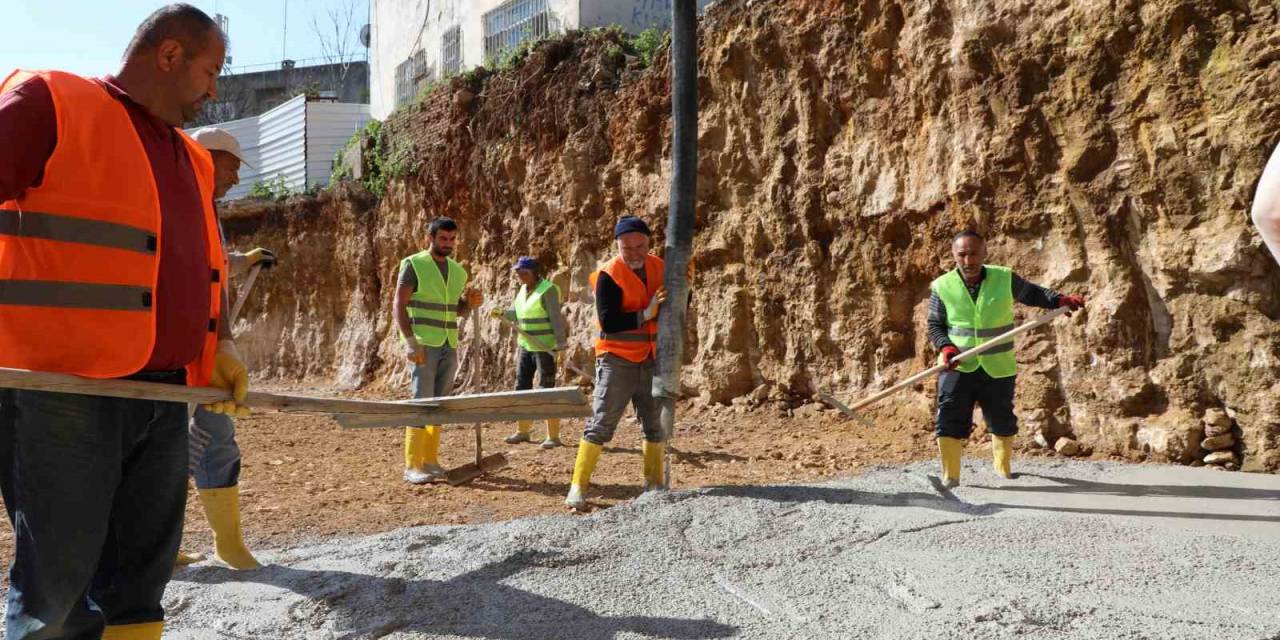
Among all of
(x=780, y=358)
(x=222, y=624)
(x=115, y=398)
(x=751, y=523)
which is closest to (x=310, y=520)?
(x=222, y=624)

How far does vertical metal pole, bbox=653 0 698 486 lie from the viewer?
17.9 ft

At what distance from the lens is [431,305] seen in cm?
680

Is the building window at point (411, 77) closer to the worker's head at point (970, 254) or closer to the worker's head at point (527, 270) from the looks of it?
the worker's head at point (527, 270)

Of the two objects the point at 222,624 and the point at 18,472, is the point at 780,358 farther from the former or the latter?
the point at 18,472

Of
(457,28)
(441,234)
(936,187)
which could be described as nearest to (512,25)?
(457,28)

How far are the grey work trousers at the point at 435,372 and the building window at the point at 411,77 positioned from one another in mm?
13474

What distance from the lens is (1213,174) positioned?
6.51 metres

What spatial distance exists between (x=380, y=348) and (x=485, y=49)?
5.93 metres

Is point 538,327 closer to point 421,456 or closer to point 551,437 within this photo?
point 551,437

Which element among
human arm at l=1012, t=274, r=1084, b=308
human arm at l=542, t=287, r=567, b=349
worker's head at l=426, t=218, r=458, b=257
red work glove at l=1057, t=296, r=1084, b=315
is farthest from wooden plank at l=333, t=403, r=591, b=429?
human arm at l=542, t=287, r=567, b=349

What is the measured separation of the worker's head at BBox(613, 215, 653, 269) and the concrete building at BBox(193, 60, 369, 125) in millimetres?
30657

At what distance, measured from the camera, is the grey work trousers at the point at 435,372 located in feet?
22.2

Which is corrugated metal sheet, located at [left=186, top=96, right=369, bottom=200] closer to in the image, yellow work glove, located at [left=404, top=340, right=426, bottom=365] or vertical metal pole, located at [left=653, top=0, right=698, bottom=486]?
yellow work glove, located at [left=404, top=340, right=426, bottom=365]

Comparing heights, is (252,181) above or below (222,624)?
above
